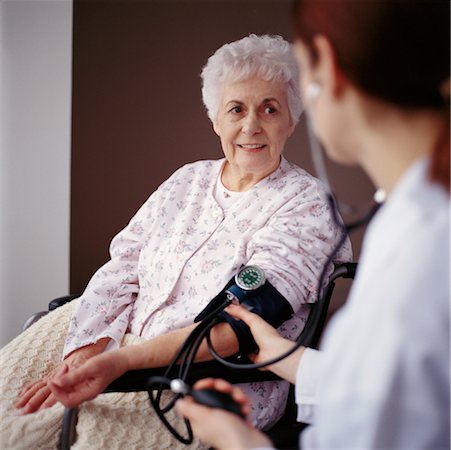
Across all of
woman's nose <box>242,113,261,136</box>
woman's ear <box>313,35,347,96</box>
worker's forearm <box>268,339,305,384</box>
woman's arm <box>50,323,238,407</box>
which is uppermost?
woman's ear <box>313,35,347,96</box>

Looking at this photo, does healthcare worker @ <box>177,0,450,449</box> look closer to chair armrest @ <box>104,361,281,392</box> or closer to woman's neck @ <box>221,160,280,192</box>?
chair armrest @ <box>104,361,281,392</box>

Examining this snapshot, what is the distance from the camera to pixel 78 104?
2.72 m

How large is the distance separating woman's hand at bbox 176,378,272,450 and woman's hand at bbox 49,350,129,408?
456mm

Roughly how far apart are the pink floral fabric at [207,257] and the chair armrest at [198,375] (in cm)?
10

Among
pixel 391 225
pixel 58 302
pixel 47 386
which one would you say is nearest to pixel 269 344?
pixel 47 386

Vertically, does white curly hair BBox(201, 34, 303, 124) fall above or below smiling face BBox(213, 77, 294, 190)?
above

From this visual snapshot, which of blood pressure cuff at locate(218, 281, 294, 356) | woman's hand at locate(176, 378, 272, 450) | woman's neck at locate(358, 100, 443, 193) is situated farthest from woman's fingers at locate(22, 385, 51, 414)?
woman's neck at locate(358, 100, 443, 193)

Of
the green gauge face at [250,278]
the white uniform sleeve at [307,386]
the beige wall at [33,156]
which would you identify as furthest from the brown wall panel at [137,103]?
the white uniform sleeve at [307,386]

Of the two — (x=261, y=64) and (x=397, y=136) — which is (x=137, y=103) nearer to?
(x=261, y=64)

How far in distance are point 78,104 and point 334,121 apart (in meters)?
2.10

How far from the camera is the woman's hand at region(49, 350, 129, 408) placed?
127 centimetres

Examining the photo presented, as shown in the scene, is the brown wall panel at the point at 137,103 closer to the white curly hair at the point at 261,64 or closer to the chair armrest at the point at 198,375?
the white curly hair at the point at 261,64

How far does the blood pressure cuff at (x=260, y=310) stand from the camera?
138cm

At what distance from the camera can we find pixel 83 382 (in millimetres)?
1281
